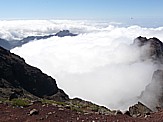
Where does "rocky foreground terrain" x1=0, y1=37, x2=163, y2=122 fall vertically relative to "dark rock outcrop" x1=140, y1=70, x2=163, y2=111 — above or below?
above

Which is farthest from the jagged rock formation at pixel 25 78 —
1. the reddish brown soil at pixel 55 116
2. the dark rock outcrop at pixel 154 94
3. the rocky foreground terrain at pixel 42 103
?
the reddish brown soil at pixel 55 116

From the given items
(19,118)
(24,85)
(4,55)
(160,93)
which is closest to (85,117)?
(19,118)

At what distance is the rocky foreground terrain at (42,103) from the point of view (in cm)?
2869

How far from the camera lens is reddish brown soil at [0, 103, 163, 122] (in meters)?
27.7

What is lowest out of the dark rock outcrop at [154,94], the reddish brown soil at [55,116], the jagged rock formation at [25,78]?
the dark rock outcrop at [154,94]

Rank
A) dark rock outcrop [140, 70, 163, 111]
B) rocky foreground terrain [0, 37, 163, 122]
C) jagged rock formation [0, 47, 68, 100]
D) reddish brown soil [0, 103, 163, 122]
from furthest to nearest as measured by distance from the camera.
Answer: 1. dark rock outcrop [140, 70, 163, 111]
2. jagged rock formation [0, 47, 68, 100]
3. rocky foreground terrain [0, 37, 163, 122]
4. reddish brown soil [0, 103, 163, 122]

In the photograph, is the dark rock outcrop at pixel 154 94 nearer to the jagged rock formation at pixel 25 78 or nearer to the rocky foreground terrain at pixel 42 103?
the rocky foreground terrain at pixel 42 103

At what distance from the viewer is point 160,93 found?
178 m

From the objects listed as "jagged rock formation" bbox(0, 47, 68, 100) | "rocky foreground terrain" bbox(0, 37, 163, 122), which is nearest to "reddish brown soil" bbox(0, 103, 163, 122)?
"rocky foreground terrain" bbox(0, 37, 163, 122)

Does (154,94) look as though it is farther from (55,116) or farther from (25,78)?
(55,116)

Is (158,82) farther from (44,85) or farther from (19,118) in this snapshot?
(19,118)

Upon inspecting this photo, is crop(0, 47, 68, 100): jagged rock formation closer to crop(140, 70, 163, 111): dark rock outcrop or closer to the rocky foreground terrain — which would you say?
the rocky foreground terrain

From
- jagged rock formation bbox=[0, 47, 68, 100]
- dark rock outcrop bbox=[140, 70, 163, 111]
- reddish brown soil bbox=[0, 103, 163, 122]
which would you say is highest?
reddish brown soil bbox=[0, 103, 163, 122]

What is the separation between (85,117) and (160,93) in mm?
155408
